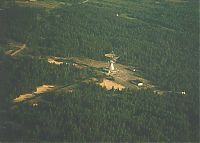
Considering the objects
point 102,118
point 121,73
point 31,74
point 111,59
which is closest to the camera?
point 102,118

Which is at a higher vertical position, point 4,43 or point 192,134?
point 4,43

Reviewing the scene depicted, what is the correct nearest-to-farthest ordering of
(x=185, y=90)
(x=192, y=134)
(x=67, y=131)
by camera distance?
1. (x=67, y=131)
2. (x=192, y=134)
3. (x=185, y=90)

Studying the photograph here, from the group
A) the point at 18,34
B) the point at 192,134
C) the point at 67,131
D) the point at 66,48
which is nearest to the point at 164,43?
the point at 66,48

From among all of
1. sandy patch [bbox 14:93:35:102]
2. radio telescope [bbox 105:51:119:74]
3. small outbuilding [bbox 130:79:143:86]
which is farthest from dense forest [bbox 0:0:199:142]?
small outbuilding [bbox 130:79:143:86]

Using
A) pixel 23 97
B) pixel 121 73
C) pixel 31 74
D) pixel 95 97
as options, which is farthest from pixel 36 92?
pixel 121 73

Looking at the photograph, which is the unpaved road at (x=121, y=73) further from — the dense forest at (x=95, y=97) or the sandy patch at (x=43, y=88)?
the sandy patch at (x=43, y=88)

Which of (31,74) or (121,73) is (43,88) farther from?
(121,73)

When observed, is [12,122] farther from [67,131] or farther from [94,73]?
[94,73]

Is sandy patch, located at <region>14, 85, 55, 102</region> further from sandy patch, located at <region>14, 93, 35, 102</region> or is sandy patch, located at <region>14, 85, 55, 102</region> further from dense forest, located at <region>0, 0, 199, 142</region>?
dense forest, located at <region>0, 0, 199, 142</region>

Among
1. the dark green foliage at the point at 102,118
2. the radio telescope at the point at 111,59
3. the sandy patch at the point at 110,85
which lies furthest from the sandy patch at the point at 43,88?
the radio telescope at the point at 111,59

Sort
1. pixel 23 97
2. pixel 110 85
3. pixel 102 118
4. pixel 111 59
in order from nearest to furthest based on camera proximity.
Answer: pixel 102 118
pixel 23 97
pixel 110 85
pixel 111 59

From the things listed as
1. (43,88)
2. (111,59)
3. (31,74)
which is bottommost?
(43,88)
